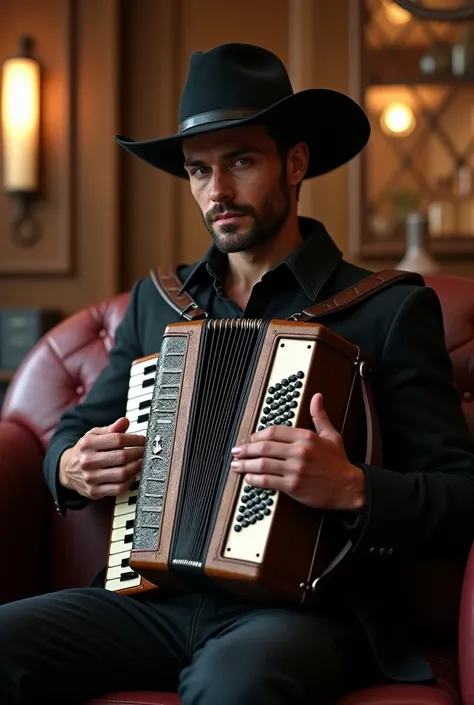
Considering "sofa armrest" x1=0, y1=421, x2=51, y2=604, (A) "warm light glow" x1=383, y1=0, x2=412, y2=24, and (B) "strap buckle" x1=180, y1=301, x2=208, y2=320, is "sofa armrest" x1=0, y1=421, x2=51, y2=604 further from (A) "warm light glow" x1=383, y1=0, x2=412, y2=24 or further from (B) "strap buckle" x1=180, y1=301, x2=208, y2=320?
(A) "warm light glow" x1=383, y1=0, x2=412, y2=24

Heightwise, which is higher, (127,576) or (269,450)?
(269,450)

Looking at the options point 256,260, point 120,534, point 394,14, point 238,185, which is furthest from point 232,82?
point 394,14

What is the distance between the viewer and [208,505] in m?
1.48

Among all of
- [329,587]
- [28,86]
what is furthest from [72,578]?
[28,86]

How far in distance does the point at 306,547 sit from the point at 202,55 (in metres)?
0.91

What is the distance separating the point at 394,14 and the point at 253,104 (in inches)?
66.6

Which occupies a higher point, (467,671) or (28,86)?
(28,86)

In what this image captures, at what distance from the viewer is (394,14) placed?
3250 mm

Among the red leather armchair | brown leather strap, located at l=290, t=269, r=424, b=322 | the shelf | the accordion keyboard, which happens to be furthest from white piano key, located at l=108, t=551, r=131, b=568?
the shelf

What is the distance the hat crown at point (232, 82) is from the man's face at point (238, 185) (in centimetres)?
5

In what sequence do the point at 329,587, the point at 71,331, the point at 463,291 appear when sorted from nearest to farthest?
the point at 329,587 < the point at 463,291 < the point at 71,331

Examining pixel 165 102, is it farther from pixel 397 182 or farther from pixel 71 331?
pixel 71 331

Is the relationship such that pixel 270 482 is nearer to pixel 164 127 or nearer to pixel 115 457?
pixel 115 457

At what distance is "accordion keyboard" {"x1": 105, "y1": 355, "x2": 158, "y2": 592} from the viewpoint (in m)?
1.63
